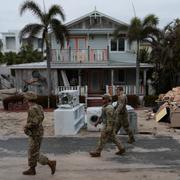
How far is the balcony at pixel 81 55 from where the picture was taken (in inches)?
1063

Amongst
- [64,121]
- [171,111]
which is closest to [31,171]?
[64,121]

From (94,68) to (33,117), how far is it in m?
20.1

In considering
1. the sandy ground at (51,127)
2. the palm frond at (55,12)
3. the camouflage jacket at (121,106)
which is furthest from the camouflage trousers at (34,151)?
the palm frond at (55,12)

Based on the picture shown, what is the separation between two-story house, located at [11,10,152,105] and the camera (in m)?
27.6

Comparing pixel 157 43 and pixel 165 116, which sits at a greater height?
pixel 157 43

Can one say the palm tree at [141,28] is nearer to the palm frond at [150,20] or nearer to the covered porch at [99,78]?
the palm frond at [150,20]

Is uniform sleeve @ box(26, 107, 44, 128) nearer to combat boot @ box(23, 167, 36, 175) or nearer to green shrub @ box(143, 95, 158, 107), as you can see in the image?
combat boot @ box(23, 167, 36, 175)

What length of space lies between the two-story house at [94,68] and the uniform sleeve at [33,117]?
19.4m

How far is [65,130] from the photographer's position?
43.7ft

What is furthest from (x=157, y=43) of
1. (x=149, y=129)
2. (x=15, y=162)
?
(x=15, y=162)

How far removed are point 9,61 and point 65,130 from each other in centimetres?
3890

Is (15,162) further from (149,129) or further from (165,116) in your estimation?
(165,116)

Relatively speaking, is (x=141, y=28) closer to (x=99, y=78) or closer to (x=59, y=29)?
(x=59, y=29)

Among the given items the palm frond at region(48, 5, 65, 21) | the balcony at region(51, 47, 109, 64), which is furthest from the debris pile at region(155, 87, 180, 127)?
the palm frond at region(48, 5, 65, 21)
